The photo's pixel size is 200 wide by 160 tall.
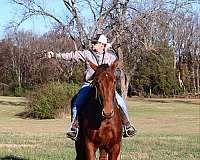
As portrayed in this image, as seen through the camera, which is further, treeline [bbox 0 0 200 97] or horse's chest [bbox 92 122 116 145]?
treeline [bbox 0 0 200 97]

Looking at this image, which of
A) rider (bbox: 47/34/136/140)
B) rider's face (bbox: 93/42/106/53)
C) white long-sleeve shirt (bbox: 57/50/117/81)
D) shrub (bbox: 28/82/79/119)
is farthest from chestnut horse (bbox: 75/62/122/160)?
shrub (bbox: 28/82/79/119)

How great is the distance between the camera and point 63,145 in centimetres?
1809

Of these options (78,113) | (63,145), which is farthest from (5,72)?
(78,113)

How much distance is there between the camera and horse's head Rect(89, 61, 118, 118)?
24.7 ft

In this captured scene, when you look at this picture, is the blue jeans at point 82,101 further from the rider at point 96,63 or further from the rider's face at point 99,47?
the rider's face at point 99,47

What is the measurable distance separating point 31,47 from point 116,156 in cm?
9305

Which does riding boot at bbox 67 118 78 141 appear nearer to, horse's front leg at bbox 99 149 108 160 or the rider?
the rider

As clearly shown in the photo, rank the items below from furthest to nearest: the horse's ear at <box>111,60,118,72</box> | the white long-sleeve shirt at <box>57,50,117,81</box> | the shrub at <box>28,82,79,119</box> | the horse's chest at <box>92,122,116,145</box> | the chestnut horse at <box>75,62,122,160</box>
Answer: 1. the shrub at <box>28,82,79,119</box>
2. the white long-sleeve shirt at <box>57,50,117,81</box>
3. the horse's chest at <box>92,122,116,145</box>
4. the chestnut horse at <box>75,62,122,160</box>
5. the horse's ear at <box>111,60,118,72</box>

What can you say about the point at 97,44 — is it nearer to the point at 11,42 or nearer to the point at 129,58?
the point at 129,58

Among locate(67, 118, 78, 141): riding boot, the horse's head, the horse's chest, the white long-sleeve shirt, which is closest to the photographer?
the horse's head

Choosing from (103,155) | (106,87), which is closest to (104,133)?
(103,155)

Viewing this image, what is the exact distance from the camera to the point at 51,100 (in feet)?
148

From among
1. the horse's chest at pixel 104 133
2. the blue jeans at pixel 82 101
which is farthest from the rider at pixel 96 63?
the horse's chest at pixel 104 133

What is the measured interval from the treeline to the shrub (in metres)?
4.36
